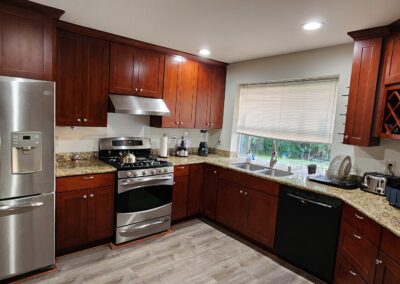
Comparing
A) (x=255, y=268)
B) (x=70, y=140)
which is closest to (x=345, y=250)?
(x=255, y=268)

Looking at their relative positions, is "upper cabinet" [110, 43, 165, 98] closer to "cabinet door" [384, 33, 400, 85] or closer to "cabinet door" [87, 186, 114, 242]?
"cabinet door" [87, 186, 114, 242]

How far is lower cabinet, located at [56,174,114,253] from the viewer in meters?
2.58

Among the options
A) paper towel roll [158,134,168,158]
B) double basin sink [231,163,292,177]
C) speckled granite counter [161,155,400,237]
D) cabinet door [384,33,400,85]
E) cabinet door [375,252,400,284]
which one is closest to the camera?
cabinet door [375,252,400,284]

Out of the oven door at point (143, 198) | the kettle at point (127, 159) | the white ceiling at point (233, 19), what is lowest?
the oven door at point (143, 198)

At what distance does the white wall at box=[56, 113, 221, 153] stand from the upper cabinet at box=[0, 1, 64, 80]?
94 cm

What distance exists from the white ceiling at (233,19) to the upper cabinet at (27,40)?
17cm

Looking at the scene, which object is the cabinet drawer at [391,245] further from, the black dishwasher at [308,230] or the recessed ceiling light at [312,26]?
the recessed ceiling light at [312,26]

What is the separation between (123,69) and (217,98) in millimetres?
1632

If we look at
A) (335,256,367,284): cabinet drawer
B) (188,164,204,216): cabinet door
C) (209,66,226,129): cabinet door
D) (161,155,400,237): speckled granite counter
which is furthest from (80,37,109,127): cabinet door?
(335,256,367,284): cabinet drawer

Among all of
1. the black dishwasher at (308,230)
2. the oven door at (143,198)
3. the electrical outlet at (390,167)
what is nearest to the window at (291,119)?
the electrical outlet at (390,167)

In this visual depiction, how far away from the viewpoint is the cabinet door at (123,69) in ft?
10.1

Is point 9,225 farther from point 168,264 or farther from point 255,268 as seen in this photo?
point 255,268

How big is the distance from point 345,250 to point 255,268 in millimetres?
908

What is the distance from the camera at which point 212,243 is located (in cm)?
316
